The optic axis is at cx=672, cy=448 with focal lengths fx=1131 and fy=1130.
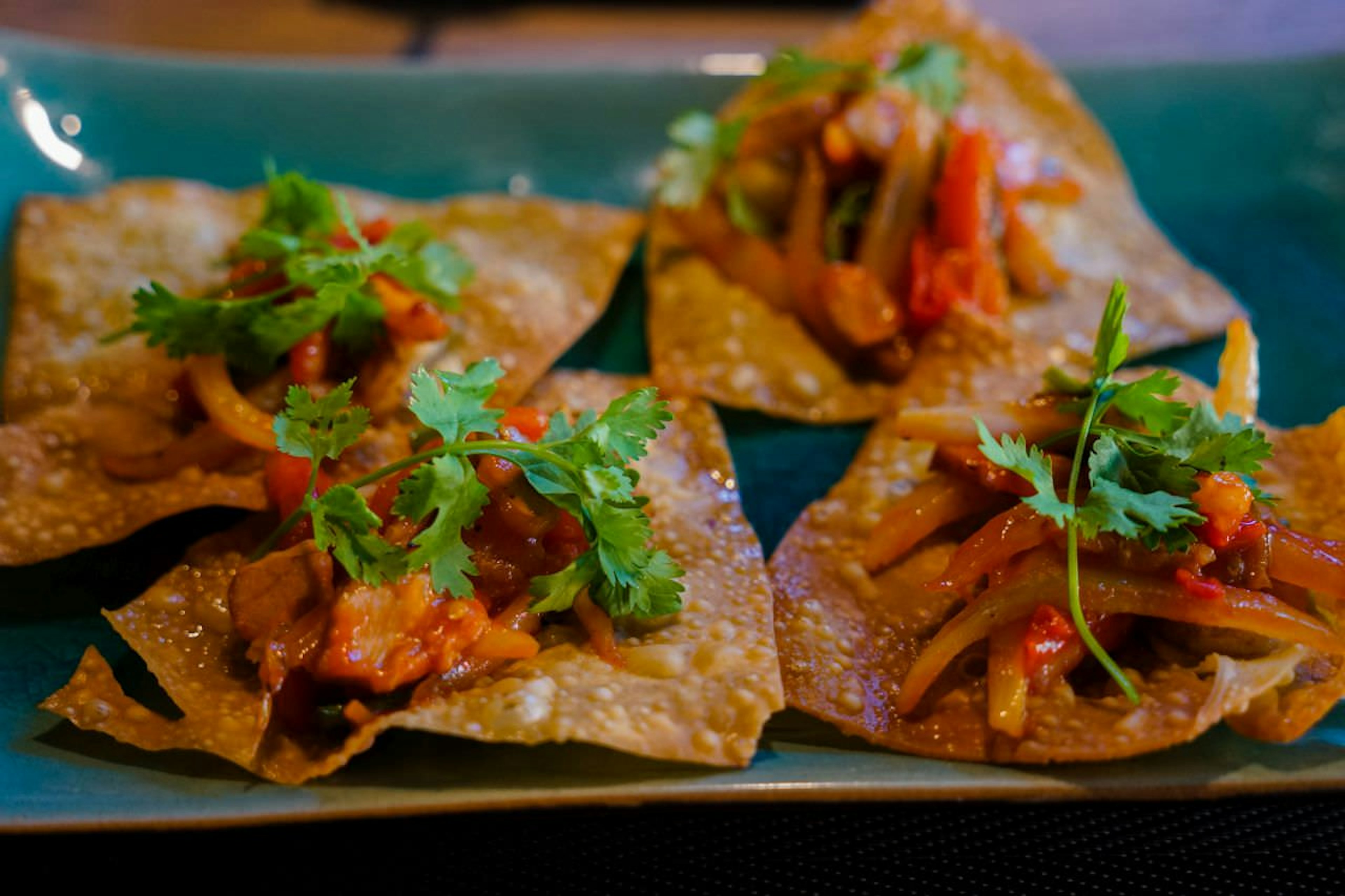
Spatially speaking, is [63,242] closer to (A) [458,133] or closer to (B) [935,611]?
(A) [458,133]

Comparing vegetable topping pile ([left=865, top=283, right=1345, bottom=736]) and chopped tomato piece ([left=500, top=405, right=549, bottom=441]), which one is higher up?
chopped tomato piece ([left=500, top=405, right=549, bottom=441])

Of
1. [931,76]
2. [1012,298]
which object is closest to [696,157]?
[931,76]

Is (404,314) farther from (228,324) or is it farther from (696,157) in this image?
(696,157)

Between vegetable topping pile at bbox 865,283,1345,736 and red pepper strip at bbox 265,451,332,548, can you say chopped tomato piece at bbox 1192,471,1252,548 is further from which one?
red pepper strip at bbox 265,451,332,548

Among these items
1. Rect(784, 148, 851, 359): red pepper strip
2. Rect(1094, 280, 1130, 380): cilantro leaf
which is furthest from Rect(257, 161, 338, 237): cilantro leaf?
Rect(1094, 280, 1130, 380): cilantro leaf

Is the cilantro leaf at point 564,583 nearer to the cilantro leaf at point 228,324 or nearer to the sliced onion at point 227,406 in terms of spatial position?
the sliced onion at point 227,406
